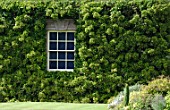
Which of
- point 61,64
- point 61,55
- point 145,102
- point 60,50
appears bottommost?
point 61,64

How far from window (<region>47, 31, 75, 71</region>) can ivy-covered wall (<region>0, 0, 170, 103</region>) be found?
0.28 metres

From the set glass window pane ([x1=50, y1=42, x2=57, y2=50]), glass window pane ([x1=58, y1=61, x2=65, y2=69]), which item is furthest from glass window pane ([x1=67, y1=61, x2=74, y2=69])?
glass window pane ([x1=50, y1=42, x2=57, y2=50])

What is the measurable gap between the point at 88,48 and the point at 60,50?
1.11 metres

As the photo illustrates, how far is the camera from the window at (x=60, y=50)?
70.0 feet

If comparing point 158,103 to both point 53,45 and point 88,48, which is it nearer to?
point 88,48

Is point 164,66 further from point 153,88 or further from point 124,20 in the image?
point 153,88

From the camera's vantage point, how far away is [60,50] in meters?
21.4

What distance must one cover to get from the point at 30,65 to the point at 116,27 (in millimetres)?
3520

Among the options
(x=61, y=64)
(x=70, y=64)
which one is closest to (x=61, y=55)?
(x=61, y=64)

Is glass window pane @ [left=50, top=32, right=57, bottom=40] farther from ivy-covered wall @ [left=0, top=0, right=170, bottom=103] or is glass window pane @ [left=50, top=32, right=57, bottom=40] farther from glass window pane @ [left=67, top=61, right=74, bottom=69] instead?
glass window pane @ [left=67, top=61, right=74, bottom=69]

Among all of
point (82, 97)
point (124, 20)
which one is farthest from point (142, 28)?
point (82, 97)

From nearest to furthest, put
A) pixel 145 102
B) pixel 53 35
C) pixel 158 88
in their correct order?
pixel 145 102 → pixel 158 88 → pixel 53 35

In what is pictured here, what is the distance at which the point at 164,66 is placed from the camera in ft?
67.6

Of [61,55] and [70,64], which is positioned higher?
[61,55]
